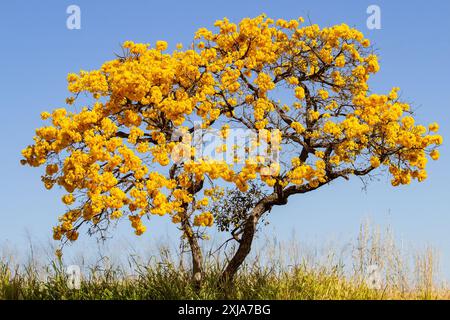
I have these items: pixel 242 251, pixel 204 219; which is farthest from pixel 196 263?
pixel 204 219

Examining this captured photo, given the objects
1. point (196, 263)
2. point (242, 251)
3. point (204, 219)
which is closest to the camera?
point (204, 219)

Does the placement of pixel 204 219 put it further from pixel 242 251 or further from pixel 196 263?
pixel 242 251

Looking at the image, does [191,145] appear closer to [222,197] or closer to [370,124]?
[222,197]

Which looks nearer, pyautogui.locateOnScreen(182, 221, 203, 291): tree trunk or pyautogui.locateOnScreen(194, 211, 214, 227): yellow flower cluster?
pyautogui.locateOnScreen(194, 211, 214, 227): yellow flower cluster

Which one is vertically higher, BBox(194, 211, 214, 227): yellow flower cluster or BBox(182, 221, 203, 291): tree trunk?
BBox(194, 211, 214, 227): yellow flower cluster

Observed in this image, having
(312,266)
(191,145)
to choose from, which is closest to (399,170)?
(312,266)

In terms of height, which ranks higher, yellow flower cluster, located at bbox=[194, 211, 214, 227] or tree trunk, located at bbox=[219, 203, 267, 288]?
yellow flower cluster, located at bbox=[194, 211, 214, 227]

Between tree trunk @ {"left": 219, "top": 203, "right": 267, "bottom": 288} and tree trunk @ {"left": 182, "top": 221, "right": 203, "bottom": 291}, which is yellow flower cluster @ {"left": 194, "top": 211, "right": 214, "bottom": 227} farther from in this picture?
tree trunk @ {"left": 219, "top": 203, "right": 267, "bottom": 288}

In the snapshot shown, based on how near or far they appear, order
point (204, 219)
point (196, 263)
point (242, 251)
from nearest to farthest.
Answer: point (204, 219), point (196, 263), point (242, 251)

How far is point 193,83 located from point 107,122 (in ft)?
5.99

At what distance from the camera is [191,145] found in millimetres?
12148

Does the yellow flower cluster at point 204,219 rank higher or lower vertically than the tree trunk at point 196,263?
higher

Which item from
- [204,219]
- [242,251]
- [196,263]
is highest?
[204,219]

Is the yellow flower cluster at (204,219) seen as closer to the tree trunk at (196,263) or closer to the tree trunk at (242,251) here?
A: the tree trunk at (196,263)
